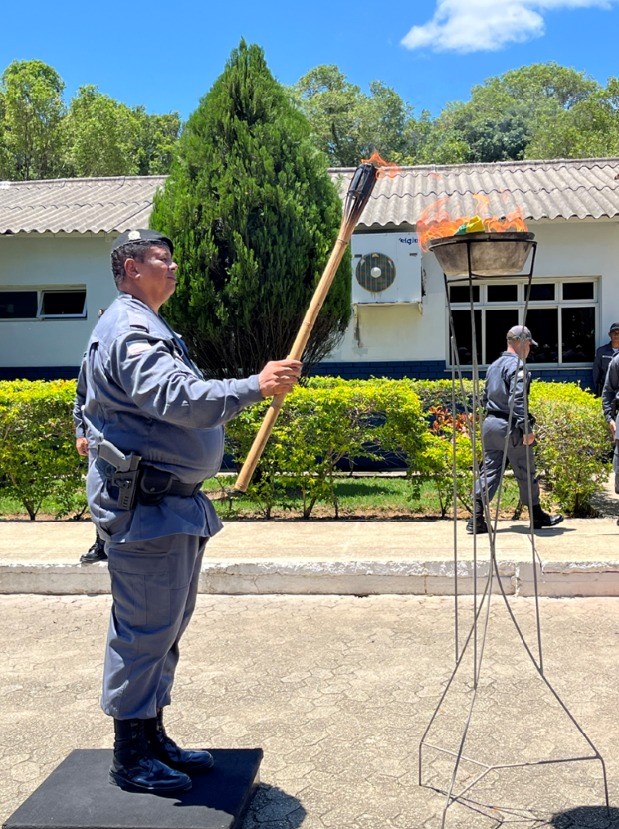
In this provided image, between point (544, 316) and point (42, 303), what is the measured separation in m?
7.92

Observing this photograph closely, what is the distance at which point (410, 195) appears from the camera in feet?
49.8

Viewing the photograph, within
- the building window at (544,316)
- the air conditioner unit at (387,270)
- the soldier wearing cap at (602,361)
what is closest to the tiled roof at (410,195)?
the air conditioner unit at (387,270)

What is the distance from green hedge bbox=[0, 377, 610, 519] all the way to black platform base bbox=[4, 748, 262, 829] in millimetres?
5219

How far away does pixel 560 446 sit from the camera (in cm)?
842

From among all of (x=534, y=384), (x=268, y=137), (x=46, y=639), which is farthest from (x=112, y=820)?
(x=534, y=384)

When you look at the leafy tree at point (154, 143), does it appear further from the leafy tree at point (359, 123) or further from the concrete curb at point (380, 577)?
the concrete curb at point (380, 577)

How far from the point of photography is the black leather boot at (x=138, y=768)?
3131mm

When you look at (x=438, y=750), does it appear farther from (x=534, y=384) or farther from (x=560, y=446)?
(x=534, y=384)

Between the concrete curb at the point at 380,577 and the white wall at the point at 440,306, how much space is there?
7.27 m

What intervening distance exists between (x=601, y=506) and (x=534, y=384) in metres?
2.71

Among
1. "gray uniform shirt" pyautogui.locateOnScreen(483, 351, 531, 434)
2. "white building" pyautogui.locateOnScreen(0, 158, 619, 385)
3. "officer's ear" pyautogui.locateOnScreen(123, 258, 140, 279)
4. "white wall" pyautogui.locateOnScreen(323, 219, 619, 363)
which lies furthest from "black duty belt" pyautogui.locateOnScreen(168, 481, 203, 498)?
"white wall" pyautogui.locateOnScreen(323, 219, 619, 363)

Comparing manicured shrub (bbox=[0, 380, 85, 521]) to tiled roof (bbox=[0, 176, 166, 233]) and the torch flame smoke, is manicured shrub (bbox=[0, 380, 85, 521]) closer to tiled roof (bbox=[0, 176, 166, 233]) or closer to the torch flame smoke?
tiled roof (bbox=[0, 176, 166, 233])

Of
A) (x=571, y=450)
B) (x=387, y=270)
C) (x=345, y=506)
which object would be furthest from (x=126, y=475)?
(x=387, y=270)

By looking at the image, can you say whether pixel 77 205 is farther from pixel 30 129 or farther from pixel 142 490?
pixel 30 129
